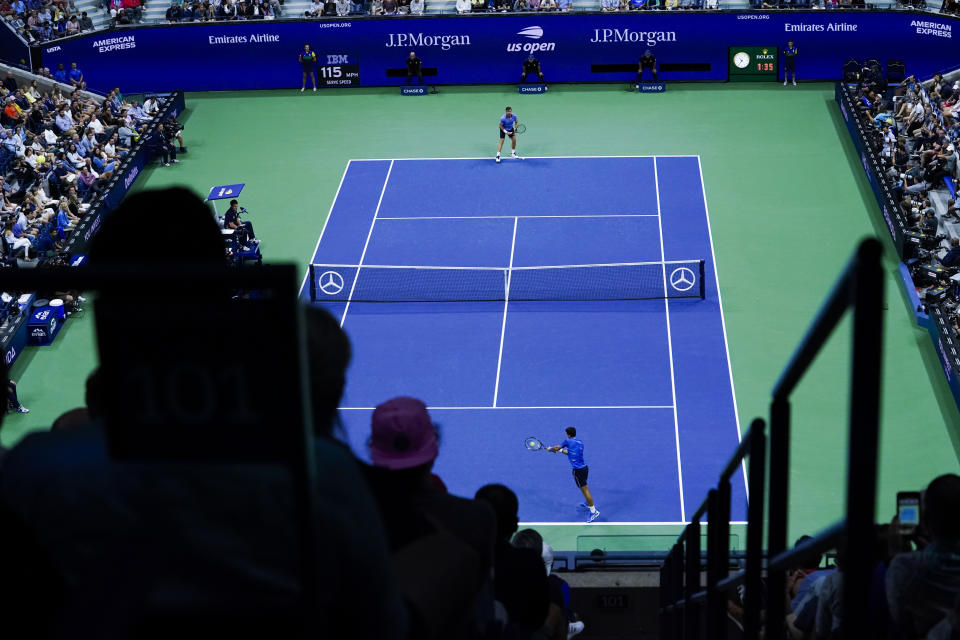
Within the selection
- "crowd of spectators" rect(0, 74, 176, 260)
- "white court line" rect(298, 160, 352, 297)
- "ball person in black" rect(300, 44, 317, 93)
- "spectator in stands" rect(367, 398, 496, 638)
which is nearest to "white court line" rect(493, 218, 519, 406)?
"white court line" rect(298, 160, 352, 297)

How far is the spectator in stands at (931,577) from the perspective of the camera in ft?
13.4

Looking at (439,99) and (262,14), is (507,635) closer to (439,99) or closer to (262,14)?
(439,99)

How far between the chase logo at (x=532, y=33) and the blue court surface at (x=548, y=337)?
21.1ft

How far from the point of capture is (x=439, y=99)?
35.7 metres

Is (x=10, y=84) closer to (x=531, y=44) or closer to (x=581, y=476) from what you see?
(x=531, y=44)

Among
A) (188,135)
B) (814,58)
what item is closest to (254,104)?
(188,135)

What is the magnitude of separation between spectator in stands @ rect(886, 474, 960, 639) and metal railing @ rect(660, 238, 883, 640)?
543 mm

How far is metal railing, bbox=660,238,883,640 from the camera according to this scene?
1.96m

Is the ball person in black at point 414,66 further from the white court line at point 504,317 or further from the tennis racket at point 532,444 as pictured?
the tennis racket at point 532,444

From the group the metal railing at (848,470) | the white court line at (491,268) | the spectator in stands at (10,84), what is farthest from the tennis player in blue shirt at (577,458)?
the spectator in stands at (10,84)

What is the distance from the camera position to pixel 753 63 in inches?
1396

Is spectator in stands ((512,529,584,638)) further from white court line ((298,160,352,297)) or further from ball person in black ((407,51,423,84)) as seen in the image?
ball person in black ((407,51,423,84))

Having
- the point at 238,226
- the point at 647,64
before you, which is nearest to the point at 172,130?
the point at 238,226

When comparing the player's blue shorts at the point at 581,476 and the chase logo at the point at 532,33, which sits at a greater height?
the chase logo at the point at 532,33
